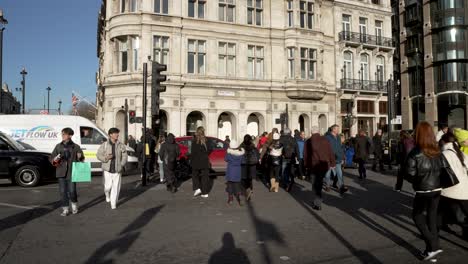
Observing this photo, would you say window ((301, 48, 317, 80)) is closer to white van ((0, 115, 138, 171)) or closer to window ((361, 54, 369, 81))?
window ((361, 54, 369, 81))

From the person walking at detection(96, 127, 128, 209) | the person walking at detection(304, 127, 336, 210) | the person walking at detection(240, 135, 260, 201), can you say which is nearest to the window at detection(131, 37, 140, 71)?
the person walking at detection(240, 135, 260, 201)

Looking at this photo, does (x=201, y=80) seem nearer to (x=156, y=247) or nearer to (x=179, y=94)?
(x=179, y=94)

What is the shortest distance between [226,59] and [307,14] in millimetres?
8092

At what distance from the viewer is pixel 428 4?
44500 mm

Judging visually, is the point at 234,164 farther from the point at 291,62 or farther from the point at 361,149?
the point at 291,62

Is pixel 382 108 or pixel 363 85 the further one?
pixel 382 108

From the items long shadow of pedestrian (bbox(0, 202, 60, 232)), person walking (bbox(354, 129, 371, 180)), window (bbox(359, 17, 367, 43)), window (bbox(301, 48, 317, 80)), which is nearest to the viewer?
long shadow of pedestrian (bbox(0, 202, 60, 232))

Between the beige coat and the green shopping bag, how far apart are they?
263 inches

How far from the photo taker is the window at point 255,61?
32781mm

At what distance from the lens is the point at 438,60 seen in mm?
43125

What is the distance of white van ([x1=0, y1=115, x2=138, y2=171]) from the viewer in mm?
17250

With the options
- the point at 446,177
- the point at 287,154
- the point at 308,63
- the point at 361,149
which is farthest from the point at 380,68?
the point at 446,177

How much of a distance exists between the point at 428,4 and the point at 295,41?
2057 centimetres

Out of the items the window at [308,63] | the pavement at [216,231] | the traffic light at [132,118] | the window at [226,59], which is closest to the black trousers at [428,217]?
the pavement at [216,231]
